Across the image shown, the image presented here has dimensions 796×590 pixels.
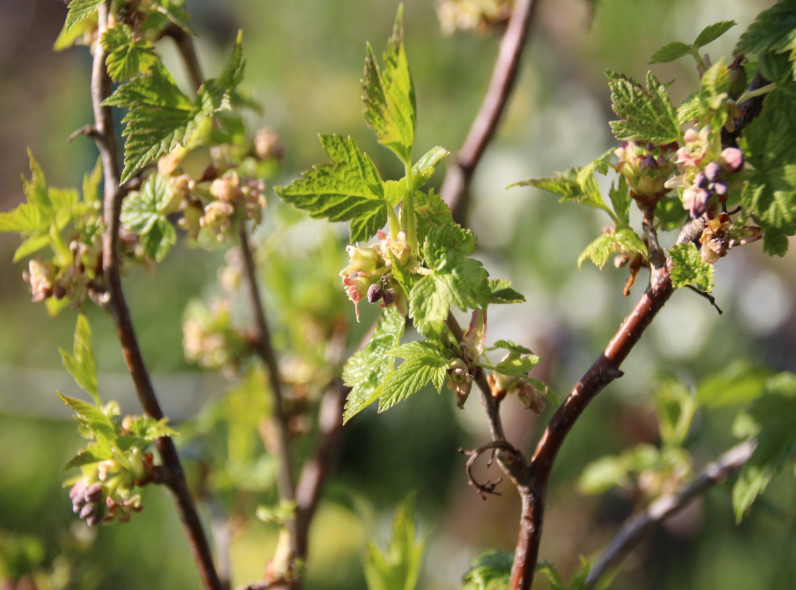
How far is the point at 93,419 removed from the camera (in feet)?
1.01

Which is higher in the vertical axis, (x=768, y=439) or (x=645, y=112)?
(x=645, y=112)

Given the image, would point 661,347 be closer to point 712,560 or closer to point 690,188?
point 712,560

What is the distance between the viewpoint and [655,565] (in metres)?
1.14

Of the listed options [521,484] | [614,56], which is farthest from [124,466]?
[614,56]

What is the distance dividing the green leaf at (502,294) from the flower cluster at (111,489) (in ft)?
0.56

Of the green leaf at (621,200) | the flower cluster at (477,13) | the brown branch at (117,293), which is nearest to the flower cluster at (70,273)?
the brown branch at (117,293)

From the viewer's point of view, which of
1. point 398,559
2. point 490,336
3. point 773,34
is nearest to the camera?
point 773,34

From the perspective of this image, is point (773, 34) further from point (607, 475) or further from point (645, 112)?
point (607, 475)

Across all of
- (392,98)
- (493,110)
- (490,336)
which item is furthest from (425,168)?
(490,336)

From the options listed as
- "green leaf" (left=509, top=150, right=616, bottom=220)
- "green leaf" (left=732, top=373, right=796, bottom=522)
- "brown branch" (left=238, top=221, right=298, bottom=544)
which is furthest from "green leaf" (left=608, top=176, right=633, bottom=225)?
"brown branch" (left=238, top=221, right=298, bottom=544)

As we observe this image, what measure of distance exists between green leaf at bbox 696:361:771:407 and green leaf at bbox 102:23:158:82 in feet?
1.32

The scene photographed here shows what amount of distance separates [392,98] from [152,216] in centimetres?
14

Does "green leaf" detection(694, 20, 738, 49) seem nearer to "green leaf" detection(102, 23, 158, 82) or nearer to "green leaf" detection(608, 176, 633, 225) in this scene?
→ "green leaf" detection(608, 176, 633, 225)

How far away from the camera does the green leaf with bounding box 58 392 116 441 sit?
0.99 ft
